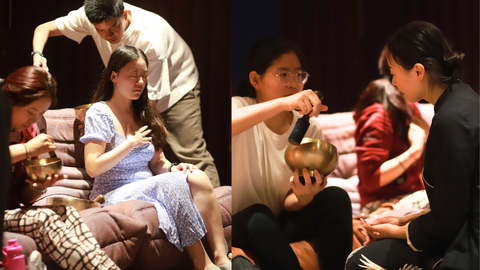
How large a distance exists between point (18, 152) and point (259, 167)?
117cm

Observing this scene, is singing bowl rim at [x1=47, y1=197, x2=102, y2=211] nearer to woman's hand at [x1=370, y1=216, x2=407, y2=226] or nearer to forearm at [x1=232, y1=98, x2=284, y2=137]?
forearm at [x1=232, y1=98, x2=284, y2=137]

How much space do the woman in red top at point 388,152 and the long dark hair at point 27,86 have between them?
190 cm

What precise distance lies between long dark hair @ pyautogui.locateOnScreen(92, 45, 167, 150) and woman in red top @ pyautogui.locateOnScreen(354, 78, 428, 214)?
1.35 meters

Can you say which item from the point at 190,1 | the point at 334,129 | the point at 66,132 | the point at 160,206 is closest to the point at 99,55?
the point at 66,132

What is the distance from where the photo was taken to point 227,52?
3059 millimetres

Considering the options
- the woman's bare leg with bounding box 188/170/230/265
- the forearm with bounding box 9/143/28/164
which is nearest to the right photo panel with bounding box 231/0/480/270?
the woman's bare leg with bounding box 188/170/230/265

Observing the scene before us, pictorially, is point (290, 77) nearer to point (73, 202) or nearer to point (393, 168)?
point (393, 168)

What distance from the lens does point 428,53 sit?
205 cm

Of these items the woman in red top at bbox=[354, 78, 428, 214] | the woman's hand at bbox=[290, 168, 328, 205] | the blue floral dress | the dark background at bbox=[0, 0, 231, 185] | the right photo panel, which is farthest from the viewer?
the woman in red top at bbox=[354, 78, 428, 214]

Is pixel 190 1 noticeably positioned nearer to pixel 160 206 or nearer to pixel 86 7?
pixel 86 7

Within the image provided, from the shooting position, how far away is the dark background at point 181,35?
100 inches

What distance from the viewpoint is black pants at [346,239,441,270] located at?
198 centimetres

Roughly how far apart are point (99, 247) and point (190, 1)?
1.69 m

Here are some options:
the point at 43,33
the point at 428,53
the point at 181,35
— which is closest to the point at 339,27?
the point at 428,53
